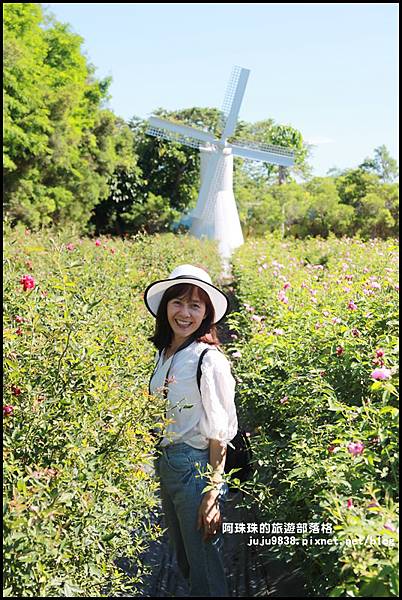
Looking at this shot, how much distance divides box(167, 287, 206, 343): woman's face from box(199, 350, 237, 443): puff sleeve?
16 centimetres

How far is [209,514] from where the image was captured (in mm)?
2379

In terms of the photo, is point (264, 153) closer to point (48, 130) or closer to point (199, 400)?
point (48, 130)

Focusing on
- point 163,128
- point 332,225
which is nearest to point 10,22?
point 163,128

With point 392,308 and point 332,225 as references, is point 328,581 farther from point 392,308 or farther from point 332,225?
point 332,225

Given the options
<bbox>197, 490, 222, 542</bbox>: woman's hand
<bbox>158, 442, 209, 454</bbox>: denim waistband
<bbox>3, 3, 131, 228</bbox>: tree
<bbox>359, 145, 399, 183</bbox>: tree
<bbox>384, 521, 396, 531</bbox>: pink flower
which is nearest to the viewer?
<bbox>384, 521, 396, 531</bbox>: pink flower

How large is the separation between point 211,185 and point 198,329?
21.5 metres

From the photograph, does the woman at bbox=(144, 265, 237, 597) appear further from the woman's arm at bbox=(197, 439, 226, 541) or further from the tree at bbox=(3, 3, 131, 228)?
the tree at bbox=(3, 3, 131, 228)

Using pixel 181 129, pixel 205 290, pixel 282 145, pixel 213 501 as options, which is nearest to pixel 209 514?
pixel 213 501

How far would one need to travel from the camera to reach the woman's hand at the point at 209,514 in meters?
2.38

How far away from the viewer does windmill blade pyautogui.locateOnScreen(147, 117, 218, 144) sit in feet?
78.9

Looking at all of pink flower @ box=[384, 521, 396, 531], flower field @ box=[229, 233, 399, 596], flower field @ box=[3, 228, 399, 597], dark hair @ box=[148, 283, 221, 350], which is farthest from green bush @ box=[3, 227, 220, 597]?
pink flower @ box=[384, 521, 396, 531]

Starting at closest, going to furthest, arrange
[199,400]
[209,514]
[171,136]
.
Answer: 1. [209,514]
2. [199,400]
3. [171,136]

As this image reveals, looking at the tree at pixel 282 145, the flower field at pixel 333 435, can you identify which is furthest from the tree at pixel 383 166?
the flower field at pixel 333 435

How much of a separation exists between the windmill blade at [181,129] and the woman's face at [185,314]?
21.8m
